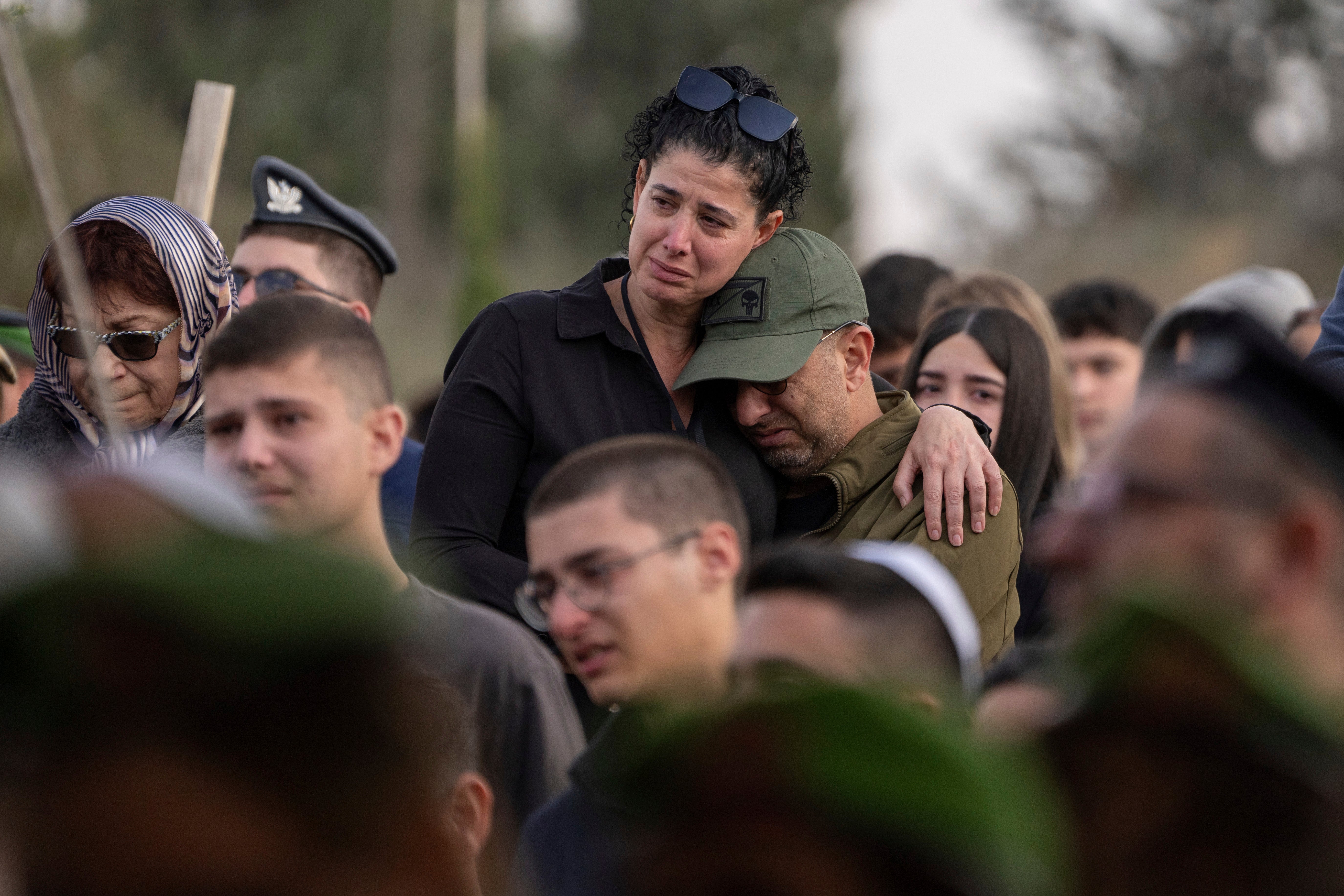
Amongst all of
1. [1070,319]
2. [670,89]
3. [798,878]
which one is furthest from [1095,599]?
[1070,319]

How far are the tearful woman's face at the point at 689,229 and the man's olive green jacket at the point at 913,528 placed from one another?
1.62 ft

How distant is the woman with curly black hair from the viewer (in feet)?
8.98

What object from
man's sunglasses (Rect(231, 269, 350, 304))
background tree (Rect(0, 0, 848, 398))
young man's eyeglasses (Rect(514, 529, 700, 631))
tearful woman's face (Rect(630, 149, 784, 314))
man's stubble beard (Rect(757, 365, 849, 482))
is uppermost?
background tree (Rect(0, 0, 848, 398))

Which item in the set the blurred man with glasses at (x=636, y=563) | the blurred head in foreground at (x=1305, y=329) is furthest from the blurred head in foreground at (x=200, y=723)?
the blurred head in foreground at (x=1305, y=329)

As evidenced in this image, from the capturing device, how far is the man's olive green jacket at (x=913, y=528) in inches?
108

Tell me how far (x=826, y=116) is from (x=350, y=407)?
23763mm

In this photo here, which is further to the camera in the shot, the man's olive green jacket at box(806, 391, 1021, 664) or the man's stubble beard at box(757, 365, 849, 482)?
the man's stubble beard at box(757, 365, 849, 482)

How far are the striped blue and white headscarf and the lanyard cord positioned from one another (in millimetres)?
850

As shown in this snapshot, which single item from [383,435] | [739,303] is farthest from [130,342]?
[739,303]

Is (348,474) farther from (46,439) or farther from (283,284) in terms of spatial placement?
(283,284)

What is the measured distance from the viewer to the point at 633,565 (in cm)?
214

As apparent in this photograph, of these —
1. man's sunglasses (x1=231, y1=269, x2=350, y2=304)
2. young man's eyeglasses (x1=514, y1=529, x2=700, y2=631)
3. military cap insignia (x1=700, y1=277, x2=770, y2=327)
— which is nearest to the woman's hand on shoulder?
military cap insignia (x1=700, y1=277, x2=770, y2=327)

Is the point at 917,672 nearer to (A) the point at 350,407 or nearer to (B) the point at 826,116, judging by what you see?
(A) the point at 350,407

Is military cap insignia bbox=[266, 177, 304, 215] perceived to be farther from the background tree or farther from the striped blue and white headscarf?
the background tree
